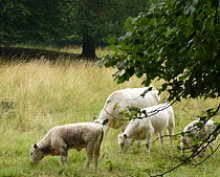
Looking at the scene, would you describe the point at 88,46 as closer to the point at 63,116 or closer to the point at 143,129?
the point at 63,116

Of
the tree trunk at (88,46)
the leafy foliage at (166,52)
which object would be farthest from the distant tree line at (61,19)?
the leafy foliage at (166,52)

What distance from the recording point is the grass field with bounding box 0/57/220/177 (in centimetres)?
791

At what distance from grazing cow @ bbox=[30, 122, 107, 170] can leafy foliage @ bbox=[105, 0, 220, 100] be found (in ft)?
16.6

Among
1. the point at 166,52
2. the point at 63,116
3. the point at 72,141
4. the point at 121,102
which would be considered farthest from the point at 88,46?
the point at 166,52

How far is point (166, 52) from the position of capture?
2.65 metres

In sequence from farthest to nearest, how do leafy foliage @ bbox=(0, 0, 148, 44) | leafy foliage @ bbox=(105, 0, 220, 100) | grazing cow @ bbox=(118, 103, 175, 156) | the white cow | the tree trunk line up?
1. the tree trunk
2. leafy foliage @ bbox=(0, 0, 148, 44)
3. the white cow
4. grazing cow @ bbox=(118, 103, 175, 156)
5. leafy foliage @ bbox=(105, 0, 220, 100)

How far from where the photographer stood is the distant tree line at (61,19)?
2372 centimetres

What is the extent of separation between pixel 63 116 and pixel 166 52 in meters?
9.08

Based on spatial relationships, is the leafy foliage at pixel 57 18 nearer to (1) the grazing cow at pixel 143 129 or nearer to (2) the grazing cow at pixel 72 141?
(1) the grazing cow at pixel 143 129

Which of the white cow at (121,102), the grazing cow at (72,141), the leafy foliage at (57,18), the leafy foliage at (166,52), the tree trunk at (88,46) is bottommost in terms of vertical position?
the grazing cow at (72,141)

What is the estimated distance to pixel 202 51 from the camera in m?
2.30

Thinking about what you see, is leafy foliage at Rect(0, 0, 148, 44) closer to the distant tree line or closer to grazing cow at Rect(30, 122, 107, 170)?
the distant tree line

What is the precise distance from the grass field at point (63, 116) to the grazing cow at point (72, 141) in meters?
0.19

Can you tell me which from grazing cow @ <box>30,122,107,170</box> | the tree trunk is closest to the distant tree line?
the tree trunk
